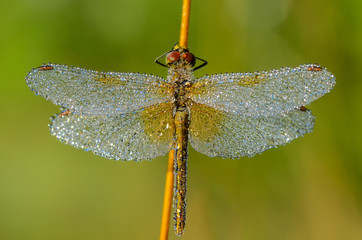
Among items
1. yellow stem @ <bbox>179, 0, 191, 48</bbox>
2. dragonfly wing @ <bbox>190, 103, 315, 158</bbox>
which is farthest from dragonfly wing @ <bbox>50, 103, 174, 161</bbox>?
yellow stem @ <bbox>179, 0, 191, 48</bbox>

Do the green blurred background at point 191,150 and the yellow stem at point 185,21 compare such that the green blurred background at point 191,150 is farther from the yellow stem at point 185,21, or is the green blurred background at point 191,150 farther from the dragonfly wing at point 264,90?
the yellow stem at point 185,21

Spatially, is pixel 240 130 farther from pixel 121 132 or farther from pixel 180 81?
pixel 121 132

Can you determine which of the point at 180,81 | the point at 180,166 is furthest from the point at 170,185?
the point at 180,81

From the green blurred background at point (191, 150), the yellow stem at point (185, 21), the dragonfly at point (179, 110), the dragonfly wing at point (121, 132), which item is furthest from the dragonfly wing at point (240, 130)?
the green blurred background at point (191, 150)

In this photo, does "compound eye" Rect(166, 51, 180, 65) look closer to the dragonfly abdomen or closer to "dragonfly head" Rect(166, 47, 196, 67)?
"dragonfly head" Rect(166, 47, 196, 67)

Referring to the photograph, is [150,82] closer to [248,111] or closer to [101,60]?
[248,111]
